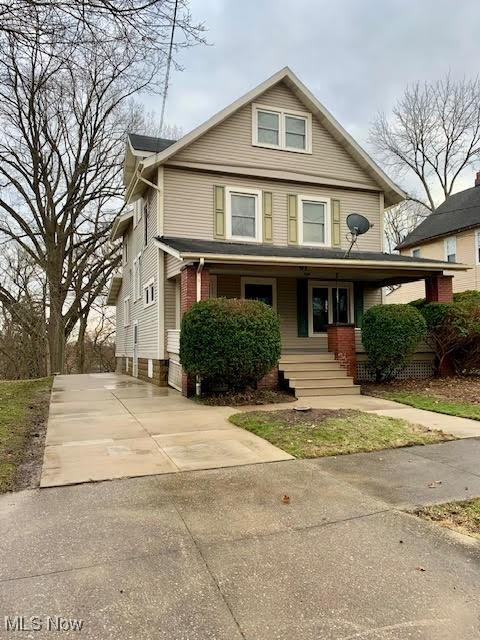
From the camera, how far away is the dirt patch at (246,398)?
9.19 m

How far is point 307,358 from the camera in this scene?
11.3 metres

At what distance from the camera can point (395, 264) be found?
11406mm

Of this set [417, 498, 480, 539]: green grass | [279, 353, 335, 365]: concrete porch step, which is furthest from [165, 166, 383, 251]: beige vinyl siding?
[417, 498, 480, 539]: green grass

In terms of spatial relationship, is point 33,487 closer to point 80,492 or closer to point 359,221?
point 80,492

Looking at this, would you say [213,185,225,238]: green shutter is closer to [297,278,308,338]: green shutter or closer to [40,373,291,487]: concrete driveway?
[297,278,308,338]: green shutter

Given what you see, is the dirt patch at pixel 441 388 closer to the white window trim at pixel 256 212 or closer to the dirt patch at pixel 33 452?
the white window trim at pixel 256 212

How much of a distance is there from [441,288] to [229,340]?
6727mm

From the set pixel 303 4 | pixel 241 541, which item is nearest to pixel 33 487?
pixel 241 541

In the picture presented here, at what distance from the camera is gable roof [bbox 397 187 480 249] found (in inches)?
835

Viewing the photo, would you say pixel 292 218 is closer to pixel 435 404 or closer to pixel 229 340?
pixel 229 340

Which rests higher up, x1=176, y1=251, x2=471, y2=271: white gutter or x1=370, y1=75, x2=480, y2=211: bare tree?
x1=370, y1=75, x2=480, y2=211: bare tree

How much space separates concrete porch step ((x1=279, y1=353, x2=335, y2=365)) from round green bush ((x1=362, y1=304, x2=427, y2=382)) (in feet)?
3.11

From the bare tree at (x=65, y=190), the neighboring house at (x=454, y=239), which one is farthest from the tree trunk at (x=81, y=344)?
the neighboring house at (x=454, y=239)

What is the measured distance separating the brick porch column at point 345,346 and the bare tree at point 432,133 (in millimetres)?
23039
